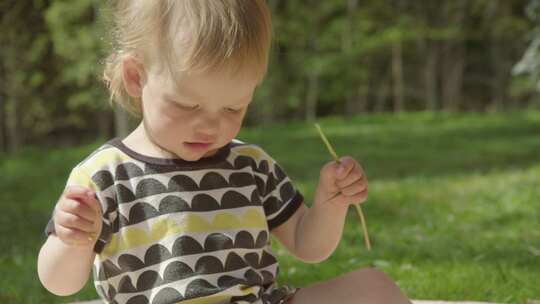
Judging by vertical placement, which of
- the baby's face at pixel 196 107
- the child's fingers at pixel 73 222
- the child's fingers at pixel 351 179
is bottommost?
the child's fingers at pixel 351 179

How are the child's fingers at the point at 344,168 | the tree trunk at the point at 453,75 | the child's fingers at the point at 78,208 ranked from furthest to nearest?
1. the tree trunk at the point at 453,75
2. the child's fingers at the point at 344,168
3. the child's fingers at the point at 78,208

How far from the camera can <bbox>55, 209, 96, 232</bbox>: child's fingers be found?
1.55 metres

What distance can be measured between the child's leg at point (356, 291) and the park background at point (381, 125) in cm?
67

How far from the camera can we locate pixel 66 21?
49.3 feet

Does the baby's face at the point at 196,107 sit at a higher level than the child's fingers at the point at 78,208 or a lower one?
higher

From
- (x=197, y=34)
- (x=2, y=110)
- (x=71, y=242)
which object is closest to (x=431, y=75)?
(x=2, y=110)

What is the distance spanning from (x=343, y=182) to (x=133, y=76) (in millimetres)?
582

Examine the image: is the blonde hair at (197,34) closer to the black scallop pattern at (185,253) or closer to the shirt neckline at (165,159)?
the shirt neckline at (165,159)

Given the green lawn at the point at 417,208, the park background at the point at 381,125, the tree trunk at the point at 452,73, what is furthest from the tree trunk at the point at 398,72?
the green lawn at the point at 417,208

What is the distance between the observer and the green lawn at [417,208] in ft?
10.4

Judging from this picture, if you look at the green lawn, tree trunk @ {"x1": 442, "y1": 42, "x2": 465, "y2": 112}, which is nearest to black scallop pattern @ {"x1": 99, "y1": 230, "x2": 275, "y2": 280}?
the green lawn

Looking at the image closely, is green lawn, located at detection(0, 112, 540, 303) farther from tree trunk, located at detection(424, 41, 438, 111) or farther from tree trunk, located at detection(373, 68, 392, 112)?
tree trunk, located at detection(373, 68, 392, 112)

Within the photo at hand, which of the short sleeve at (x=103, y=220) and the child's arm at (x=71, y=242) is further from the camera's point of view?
the short sleeve at (x=103, y=220)

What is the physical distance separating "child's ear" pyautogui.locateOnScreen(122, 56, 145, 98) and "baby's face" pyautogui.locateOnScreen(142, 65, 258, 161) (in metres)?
0.03
